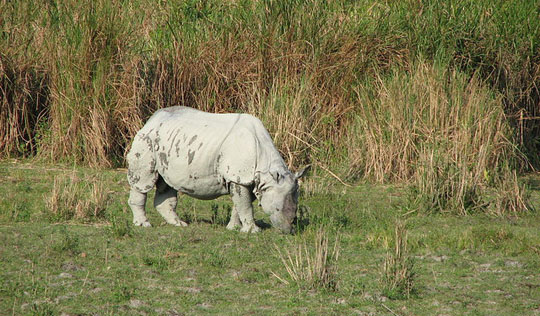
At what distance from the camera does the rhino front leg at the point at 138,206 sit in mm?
8859

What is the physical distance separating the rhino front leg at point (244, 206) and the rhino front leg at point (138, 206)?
3.63 feet

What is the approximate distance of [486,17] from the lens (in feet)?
44.9

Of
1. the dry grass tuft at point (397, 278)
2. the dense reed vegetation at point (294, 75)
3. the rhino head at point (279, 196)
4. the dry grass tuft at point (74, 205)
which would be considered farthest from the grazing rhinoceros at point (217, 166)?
the dense reed vegetation at point (294, 75)

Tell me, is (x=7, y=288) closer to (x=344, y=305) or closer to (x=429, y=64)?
(x=344, y=305)

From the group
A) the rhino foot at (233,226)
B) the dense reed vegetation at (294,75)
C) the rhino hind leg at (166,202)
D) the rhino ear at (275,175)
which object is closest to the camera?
the rhino ear at (275,175)

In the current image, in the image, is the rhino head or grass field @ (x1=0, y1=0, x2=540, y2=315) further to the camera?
the rhino head

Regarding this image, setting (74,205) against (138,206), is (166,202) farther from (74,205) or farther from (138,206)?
(74,205)

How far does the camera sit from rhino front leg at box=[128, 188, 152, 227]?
29.1 feet

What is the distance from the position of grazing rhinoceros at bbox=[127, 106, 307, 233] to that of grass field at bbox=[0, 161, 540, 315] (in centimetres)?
33

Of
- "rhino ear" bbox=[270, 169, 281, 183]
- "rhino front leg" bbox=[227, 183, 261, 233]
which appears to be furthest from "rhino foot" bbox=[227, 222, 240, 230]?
"rhino ear" bbox=[270, 169, 281, 183]

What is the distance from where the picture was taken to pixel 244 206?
8.43 meters

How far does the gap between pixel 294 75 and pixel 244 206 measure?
16.8ft

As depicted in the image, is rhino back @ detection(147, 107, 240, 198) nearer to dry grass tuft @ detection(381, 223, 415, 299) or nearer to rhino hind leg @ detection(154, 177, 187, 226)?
rhino hind leg @ detection(154, 177, 187, 226)

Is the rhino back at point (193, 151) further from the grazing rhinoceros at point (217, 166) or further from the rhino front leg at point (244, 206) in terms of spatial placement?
the rhino front leg at point (244, 206)
